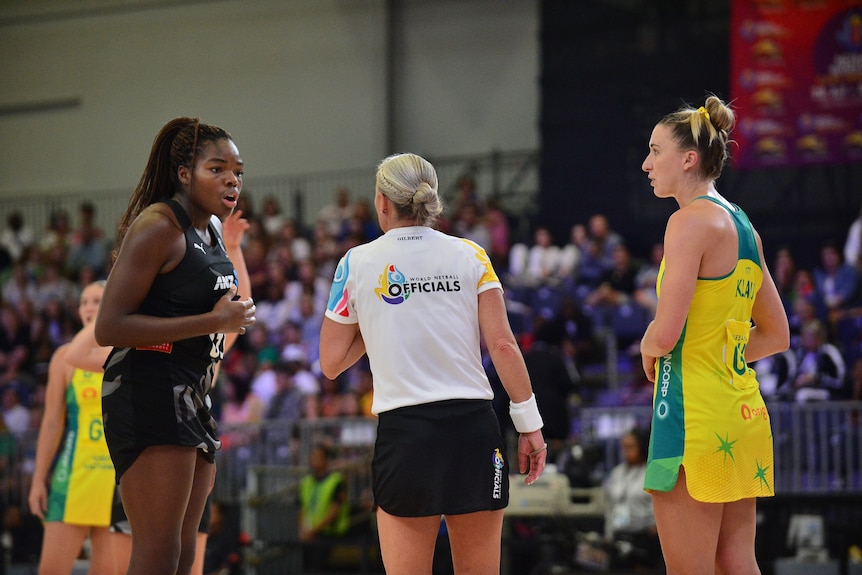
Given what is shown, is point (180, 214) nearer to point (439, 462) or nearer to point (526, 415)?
point (439, 462)

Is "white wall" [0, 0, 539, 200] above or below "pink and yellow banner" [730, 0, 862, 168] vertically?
above

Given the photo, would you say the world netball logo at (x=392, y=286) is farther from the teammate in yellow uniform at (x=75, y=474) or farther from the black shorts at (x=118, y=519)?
the teammate in yellow uniform at (x=75, y=474)

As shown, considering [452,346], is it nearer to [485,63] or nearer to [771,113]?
[771,113]

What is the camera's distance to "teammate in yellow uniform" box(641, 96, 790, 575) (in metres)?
3.48

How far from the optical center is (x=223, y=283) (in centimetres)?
340

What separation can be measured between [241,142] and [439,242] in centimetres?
1537

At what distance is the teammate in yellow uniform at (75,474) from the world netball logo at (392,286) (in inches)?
89.2

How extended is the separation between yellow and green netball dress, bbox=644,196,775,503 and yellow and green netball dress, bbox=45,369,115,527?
9.43 feet

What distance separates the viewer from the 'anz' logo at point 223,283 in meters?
3.38

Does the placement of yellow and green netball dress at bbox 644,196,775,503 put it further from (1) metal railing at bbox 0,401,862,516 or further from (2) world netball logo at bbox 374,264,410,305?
(1) metal railing at bbox 0,401,862,516

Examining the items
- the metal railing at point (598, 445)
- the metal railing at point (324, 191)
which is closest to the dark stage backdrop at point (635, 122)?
the metal railing at point (324, 191)

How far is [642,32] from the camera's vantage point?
47.9 ft

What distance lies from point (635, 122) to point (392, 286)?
11.7 m

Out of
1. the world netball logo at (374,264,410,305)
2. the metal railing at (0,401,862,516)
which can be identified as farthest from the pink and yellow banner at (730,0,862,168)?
the world netball logo at (374,264,410,305)
